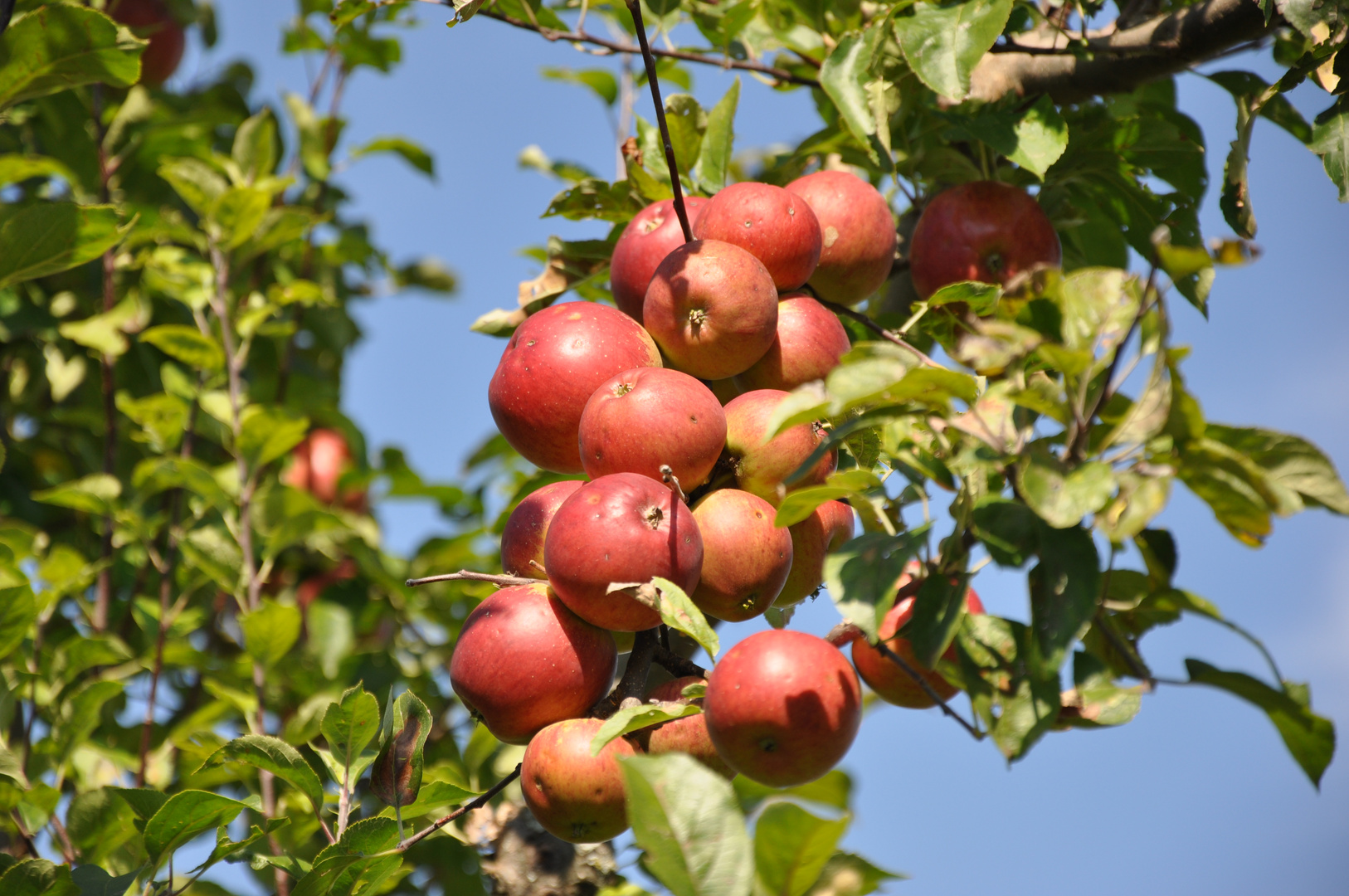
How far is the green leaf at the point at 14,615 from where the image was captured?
4.93ft

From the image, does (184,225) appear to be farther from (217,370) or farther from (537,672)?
(537,672)

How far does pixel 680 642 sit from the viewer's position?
1346 millimetres

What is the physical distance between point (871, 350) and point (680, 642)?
587 mm

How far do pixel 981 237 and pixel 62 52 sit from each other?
1.37 m

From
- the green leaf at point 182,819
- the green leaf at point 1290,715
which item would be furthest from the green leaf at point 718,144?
the green leaf at point 182,819

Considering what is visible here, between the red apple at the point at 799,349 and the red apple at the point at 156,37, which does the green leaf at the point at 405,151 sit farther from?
the red apple at the point at 799,349

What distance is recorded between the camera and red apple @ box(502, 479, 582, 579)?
1.21 meters

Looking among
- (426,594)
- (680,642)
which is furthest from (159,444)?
(680,642)

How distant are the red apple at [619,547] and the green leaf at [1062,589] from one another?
360 millimetres

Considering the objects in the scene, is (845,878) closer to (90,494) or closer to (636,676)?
(636,676)

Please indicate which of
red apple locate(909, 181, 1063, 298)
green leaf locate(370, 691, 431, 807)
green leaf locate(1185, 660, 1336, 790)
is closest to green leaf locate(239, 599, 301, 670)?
green leaf locate(370, 691, 431, 807)

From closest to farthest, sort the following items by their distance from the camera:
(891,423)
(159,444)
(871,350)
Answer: (871,350) < (891,423) < (159,444)

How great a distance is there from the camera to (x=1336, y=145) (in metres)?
1.28

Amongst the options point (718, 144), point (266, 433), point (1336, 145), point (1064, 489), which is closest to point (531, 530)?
point (1064, 489)
